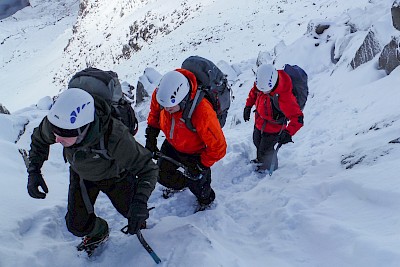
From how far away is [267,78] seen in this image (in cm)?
504

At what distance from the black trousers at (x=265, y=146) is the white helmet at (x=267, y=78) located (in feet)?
3.47

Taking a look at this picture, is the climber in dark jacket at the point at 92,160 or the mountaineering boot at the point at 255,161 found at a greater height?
the climber in dark jacket at the point at 92,160

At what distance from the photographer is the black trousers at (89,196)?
3650 millimetres

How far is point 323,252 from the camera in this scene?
3.41 metres

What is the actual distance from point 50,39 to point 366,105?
4601 cm

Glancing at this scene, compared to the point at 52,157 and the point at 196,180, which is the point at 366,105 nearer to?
the point at 196,180

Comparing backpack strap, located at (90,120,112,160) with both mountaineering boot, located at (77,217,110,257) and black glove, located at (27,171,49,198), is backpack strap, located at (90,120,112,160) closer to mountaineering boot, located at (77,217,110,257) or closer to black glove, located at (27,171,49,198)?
black glove, located at (27,171,49,198)

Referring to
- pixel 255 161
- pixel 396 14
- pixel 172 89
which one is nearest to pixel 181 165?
pixel 172 89

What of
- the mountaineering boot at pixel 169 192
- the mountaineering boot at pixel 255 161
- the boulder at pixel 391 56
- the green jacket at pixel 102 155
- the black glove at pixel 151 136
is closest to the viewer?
the green jacket at pixel 102 155

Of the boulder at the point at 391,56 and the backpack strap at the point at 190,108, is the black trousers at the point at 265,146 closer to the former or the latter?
the backpack strap at the point at 190,108

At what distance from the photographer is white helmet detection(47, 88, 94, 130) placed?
286cm

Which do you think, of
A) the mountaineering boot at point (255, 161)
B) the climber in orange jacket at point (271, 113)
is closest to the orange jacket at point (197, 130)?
the climber in orange jacket at point (271, 113)

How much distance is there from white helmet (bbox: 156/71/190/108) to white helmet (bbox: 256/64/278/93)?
5.45ft

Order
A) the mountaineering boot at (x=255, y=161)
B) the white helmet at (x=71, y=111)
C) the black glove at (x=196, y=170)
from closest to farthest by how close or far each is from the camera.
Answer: the white helmet at (x=71, y=111) < the black glove at (x=196, y=170) < the mountaineering boot at (x=255, y=161)
